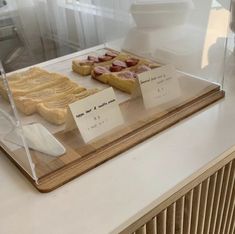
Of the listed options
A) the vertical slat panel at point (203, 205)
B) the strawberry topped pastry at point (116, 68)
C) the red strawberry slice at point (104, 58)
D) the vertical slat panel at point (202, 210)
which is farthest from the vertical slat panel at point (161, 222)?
the red strawberry slice at point (104, 58)

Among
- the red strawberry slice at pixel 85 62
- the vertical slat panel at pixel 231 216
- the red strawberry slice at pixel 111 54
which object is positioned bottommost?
the vertical slat panel at pixel 231 216

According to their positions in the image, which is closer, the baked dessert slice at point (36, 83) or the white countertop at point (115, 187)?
the white countertop at point (115, 187)

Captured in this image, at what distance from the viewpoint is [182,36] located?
0.92 metres

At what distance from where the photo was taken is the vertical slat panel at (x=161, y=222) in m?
0.56

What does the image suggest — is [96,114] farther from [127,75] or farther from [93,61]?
[93,61]

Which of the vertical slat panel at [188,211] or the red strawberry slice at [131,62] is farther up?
the red strawberry slice at [131,62]

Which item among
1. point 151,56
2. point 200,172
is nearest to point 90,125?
point 200,172

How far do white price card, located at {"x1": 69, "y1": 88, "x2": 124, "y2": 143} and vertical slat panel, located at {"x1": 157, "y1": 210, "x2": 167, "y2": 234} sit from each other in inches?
7.4

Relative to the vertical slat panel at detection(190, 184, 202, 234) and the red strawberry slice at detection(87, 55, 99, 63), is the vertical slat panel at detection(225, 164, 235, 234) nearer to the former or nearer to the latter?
the vertical slat panel at detection(190, 184, 202, 234)

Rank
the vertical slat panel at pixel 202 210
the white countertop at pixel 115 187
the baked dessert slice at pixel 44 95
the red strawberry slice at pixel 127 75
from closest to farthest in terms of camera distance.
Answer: the white countertop at pixel 115 187
the vertical slat panel at pixel 202 210
the baked dessert slice at pixel 44 95
the red strawberry slice at pixel 127 75

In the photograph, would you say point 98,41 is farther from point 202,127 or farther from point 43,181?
point 43,181

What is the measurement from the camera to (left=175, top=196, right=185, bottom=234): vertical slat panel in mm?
595

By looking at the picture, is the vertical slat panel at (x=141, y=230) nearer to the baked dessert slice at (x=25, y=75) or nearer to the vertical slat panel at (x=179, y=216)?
the vertical slat panel at (x=179, y=216)

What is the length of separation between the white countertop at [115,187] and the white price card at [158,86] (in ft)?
0.29
